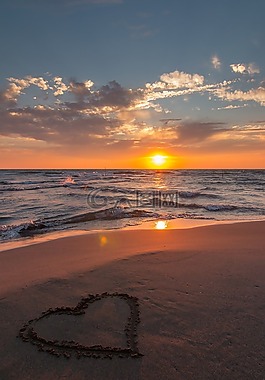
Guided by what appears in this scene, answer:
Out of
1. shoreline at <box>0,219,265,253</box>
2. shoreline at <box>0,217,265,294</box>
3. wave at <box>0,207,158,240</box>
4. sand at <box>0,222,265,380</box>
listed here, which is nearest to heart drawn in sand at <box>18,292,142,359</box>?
sand at <box>0,222,265,380</box>

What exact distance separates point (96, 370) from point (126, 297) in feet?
4.54

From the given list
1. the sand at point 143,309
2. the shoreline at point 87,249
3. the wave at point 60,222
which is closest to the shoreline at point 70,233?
the shoreline at point 87,249

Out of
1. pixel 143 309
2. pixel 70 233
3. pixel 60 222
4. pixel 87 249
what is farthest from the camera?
pixel 60 222

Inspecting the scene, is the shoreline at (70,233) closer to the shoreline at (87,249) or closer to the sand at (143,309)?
the shoreline at (87,249)

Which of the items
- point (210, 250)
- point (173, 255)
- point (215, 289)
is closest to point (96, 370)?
point (215, 289)

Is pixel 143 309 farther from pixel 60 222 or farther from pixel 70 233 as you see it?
pixel 60 222

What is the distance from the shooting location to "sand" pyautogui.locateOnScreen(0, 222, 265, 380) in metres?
2.54

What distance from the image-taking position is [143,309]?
3506 mm

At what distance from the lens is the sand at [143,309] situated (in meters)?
2.54

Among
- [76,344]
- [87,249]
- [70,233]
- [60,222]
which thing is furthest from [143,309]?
[60,222]

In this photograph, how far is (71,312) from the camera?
11.4 ft

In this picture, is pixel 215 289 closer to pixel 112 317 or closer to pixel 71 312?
pixel 112 317

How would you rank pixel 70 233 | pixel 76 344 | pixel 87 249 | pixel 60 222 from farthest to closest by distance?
pixel 60 222, pixel 70 233, pixel 87 249, pixel 76 344

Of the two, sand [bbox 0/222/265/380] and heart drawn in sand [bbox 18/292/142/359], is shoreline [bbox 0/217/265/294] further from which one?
heart drawn in sand [bbox 18/292/142/359]
